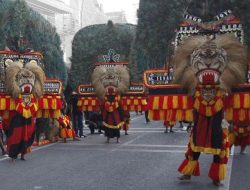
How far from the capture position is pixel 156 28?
71.3 feet

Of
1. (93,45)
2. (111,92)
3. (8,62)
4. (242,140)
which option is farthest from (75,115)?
(93,45)

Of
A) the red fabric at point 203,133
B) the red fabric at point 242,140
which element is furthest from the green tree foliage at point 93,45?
the red fabric at point 203,133

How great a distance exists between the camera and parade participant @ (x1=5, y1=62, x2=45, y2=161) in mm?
9461

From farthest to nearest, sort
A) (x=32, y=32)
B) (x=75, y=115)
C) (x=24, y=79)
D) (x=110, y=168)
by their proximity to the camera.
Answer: (x=32, y=32) < (x=75, y=115) < (x=24, y=79) < (x=110, y=168)

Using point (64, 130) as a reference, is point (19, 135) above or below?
above

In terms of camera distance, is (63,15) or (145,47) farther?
(63,15)

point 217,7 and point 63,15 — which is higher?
point 63,15

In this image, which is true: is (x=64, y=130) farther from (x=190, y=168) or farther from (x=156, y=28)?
(x=156, y=28)

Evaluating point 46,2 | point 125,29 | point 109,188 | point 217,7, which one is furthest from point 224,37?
point 46,2

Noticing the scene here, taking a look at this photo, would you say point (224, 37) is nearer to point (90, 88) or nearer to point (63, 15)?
point (90, 88)

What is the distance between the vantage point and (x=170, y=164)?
8875 mm

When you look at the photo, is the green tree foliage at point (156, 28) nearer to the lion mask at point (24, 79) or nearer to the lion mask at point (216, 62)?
the lion mask at point (24, 79)

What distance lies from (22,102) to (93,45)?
18209mm

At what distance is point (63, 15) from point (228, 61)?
162 feet
